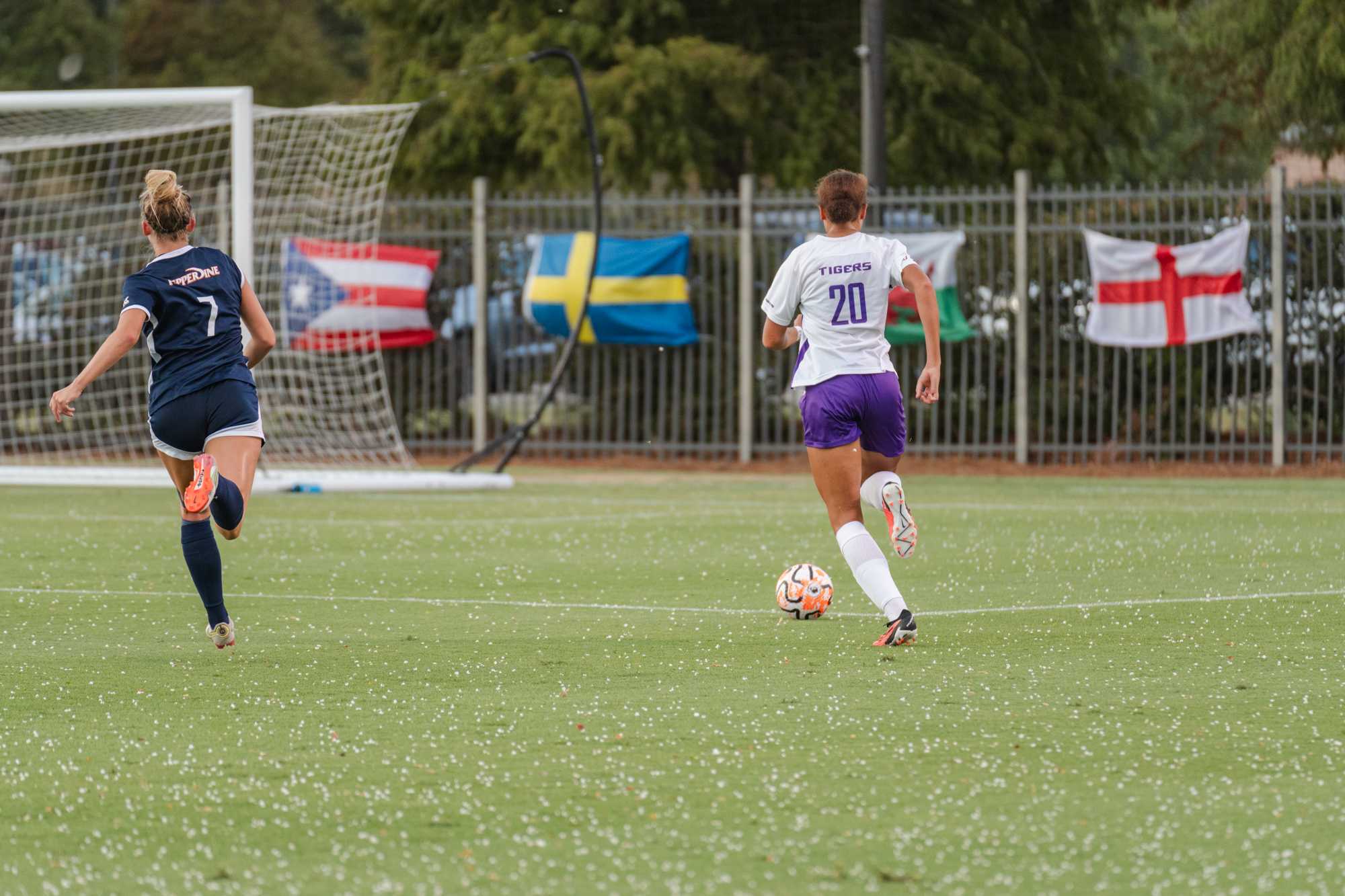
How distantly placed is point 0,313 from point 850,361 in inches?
590

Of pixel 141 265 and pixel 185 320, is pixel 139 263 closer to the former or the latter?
pixel 141 265

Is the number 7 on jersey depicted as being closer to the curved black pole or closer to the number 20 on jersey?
the number 20 on jersey

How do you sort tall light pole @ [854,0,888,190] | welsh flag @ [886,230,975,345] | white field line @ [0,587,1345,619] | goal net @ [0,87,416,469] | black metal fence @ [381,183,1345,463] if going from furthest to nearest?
tall light pole @ [854,0,888,190], welsh flag @ [886,230,975,345], black metal fence @ [381,183,1345,463], goal net @ [0,87,416,469], white field line @ [0,587,1345,619]

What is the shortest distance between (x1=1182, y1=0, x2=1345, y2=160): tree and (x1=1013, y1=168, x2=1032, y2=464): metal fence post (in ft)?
12.7

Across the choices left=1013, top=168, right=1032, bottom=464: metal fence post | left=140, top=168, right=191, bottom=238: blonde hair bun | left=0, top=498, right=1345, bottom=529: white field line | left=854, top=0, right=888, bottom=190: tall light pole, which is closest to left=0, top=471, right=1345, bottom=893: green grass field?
left=140, top=168, right=191, bottom=238: blonde hair bun

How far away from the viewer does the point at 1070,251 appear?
790 inches

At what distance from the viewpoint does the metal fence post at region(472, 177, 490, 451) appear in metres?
21.2

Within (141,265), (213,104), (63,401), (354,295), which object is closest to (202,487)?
(63,401)

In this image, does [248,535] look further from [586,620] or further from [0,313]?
[0,313]

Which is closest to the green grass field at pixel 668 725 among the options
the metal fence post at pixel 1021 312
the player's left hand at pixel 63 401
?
the player's left hand at pixel 63 401

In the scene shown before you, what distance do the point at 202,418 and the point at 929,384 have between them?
9.49ft

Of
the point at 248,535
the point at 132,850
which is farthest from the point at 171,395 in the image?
the point at 248,535

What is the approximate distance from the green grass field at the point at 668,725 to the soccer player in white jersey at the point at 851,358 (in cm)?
60

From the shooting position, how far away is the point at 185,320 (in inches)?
308
